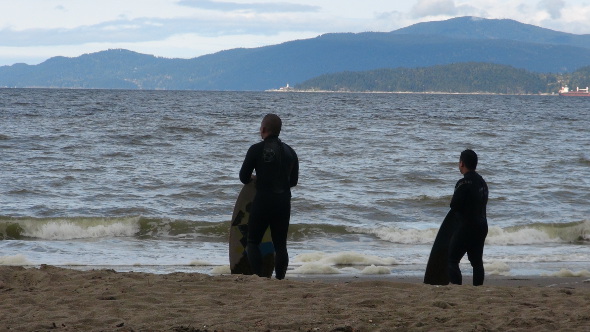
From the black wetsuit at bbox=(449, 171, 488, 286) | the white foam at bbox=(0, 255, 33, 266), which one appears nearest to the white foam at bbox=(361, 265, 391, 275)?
the black wetsuit at bbox=(449, 171, 488, 286)

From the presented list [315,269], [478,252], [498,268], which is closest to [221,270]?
[315,269]

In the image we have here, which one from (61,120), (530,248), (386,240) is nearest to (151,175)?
(386,240)

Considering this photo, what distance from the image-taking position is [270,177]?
7.04 m

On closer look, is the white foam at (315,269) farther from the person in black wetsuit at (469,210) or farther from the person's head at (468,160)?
the person's head at (468,160)

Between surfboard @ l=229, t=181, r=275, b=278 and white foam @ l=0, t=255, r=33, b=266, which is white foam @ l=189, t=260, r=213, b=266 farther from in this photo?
surfboard @ l=229, t=181, r=275, b=278

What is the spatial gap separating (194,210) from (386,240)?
13.3 ft

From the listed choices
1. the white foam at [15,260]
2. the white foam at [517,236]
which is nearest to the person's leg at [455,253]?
the white foam at [15,260]

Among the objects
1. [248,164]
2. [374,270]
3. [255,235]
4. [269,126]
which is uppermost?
[269,126]

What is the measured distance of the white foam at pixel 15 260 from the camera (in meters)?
9.75

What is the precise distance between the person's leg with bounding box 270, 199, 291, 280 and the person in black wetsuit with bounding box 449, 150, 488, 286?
1517mm

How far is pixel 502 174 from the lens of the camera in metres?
21.2

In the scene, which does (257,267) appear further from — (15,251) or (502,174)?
(502,174)

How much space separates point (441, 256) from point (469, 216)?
69cm

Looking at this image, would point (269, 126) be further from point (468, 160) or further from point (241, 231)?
point (468, 160)
